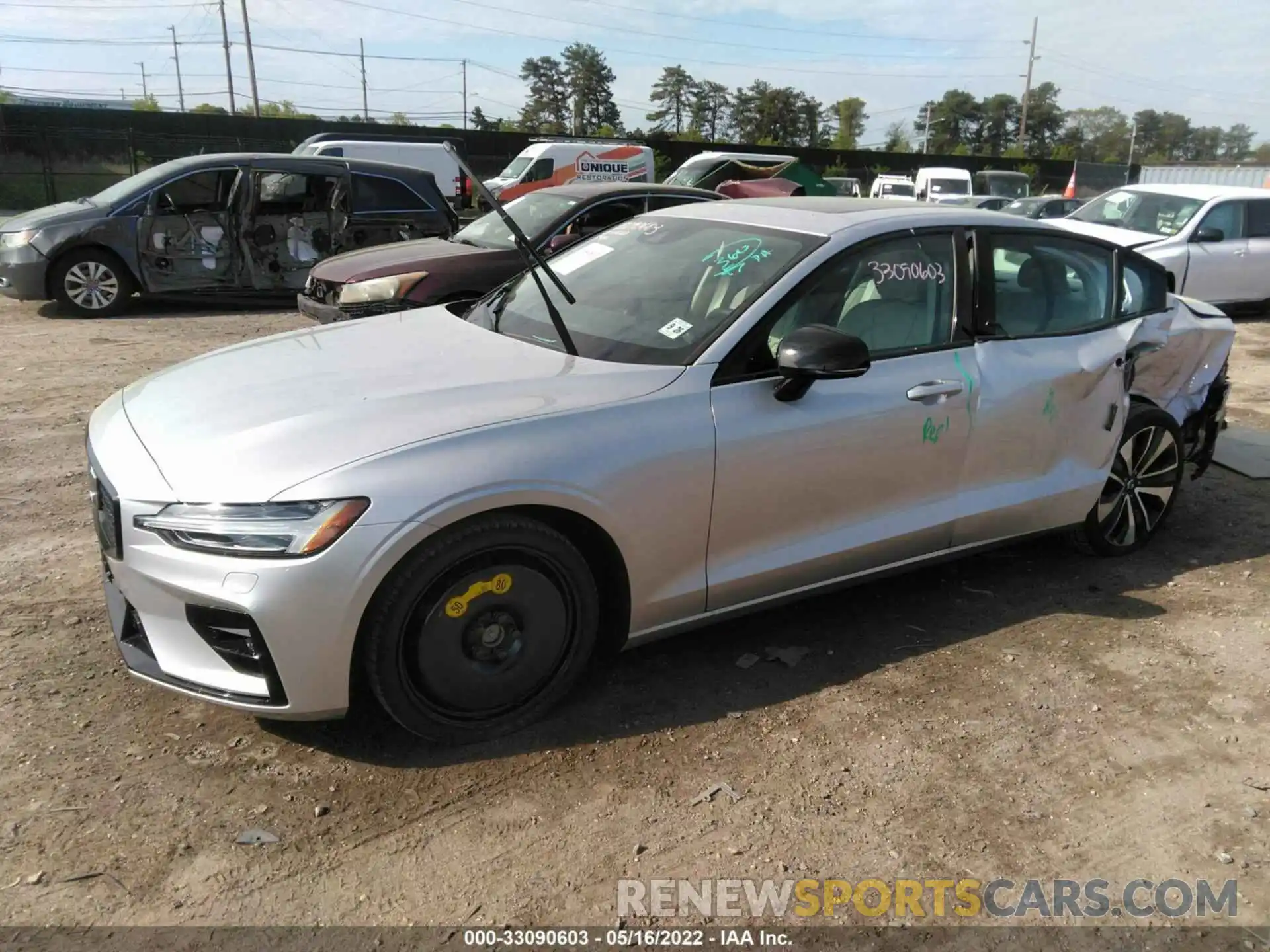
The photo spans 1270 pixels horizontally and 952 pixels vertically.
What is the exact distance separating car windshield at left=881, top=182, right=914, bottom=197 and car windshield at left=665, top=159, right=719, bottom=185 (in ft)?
27.5

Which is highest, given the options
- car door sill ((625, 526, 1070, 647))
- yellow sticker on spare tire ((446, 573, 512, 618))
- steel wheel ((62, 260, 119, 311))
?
steel wheel ((62, 260, 119, 311))

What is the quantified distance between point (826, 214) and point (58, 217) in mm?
8839

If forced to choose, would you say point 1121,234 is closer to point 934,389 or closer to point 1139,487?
point 1139,487

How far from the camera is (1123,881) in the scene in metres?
2.58

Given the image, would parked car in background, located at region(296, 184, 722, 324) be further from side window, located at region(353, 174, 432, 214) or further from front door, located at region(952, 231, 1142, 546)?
front door, located at region(952, 231, 1142, 546)

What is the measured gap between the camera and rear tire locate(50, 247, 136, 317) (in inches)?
384

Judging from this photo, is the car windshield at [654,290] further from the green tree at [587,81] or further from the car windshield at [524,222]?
the green tree at [587,81]

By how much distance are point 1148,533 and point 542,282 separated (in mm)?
3169

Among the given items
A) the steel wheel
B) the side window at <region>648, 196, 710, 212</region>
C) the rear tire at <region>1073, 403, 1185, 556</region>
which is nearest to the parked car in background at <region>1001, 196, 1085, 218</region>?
the side window at <region>648, 196, 710, 212</region>

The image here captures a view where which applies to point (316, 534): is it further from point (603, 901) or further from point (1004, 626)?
point (1004, 626)

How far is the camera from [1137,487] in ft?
15.2

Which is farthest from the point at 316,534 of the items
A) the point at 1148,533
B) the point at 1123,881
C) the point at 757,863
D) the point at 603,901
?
the point at 1148,533

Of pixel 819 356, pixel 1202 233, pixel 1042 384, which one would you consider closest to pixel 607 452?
pixel 819 356

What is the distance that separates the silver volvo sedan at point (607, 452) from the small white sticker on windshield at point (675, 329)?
29 mm
